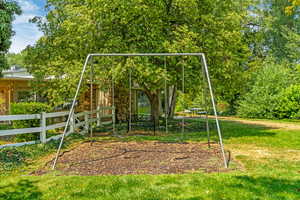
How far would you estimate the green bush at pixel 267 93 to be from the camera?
53.3 ft

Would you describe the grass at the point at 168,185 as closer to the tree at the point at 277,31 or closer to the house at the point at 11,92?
the house at the point at 11,92

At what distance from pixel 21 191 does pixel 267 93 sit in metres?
15.2

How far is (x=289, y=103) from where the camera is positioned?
15.6 metres

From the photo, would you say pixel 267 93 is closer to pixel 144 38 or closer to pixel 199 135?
pixel 199 135

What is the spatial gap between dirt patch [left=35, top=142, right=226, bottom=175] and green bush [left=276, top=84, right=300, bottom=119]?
10297mm

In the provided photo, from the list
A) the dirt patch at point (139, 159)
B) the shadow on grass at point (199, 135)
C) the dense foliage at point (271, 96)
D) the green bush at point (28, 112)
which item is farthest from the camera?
the dense foliage at point (271, 96)

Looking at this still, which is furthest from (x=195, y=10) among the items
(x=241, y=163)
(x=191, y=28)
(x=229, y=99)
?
(x=229, y=99)

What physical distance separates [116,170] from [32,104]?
3.85m

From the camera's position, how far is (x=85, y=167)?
5227 millimetres

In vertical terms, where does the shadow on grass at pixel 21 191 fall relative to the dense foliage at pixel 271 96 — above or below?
below

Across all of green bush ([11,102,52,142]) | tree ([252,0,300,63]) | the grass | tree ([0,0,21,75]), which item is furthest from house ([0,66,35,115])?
tree ([252,0,300,63])

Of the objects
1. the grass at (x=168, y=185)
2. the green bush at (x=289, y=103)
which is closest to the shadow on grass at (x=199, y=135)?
the grass at (x=168, y=185)

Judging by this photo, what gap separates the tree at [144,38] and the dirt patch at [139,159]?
2198 millimetres

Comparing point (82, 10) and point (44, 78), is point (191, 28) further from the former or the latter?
point (44, 78)
